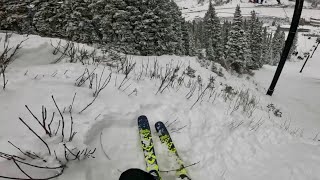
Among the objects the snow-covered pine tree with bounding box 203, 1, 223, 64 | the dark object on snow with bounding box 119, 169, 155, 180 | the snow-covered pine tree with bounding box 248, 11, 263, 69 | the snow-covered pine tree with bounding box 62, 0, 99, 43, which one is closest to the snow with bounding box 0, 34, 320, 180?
the dark object on snow with bounding box 119, 169, 155, 180

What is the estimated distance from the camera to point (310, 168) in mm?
4188

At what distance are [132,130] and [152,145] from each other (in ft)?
1.23

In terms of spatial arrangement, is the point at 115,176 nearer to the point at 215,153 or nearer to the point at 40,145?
the point at 40,145

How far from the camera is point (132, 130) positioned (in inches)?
153

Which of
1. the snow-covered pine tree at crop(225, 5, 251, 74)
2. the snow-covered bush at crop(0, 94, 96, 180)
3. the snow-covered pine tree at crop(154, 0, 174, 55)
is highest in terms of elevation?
the snow-covered bush at crop(0, 94, 96, 180)

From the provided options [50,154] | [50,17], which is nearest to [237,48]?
[50,17]

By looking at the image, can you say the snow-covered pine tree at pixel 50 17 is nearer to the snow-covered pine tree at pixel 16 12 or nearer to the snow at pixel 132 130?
the snow-covered pine tree at pixel 16 12

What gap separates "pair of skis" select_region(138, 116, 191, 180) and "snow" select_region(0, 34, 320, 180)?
9 centimetres

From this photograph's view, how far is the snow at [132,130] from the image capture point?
3.04 m

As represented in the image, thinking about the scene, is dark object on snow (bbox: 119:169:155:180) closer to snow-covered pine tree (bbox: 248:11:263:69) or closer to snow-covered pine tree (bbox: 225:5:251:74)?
snow-covered pine tree (bbox: 225:5:251:74)

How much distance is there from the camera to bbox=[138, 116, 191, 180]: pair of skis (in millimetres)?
3467

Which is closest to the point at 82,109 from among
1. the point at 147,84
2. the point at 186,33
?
the point at 147,84

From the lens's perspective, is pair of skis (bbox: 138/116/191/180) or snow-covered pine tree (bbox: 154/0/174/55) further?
snow-covered pine tree (bbox: 154/0/174/55)

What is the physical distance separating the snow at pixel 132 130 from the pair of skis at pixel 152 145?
3.4 inches
